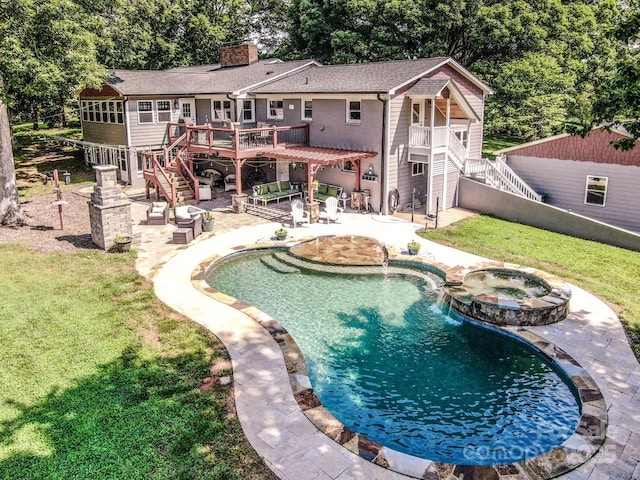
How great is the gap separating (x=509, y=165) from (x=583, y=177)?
341 centimetres

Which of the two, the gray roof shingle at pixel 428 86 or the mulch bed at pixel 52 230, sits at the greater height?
the gray roof shingle at pixel 428 86

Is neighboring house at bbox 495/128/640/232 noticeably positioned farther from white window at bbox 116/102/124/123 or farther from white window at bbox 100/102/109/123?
white window at bbox 100/102/109/123

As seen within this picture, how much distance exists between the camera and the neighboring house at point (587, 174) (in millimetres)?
19781

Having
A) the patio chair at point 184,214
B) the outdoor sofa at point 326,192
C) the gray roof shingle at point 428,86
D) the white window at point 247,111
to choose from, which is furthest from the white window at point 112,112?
the gray roof shingle at point 428,86

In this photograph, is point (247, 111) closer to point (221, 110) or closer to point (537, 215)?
point (221, 110)

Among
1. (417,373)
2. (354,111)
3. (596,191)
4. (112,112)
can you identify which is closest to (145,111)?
(112,112)

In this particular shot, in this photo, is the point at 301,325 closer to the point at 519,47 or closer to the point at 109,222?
the point at 109,222

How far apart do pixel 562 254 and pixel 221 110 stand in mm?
18326

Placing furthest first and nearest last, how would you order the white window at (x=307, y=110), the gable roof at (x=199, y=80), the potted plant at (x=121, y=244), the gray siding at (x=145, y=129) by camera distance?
the gable roof at (x=199, y=80) → the gray siding at (x=145, y=129) → the white window at (x=307, y=110) → the potted plant at (x=121, y=244)

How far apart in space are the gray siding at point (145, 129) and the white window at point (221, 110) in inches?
86.4

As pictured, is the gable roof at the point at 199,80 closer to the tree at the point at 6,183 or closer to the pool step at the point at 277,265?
the tree at the point at 6,183

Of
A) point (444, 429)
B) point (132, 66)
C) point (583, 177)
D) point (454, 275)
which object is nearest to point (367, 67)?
point (583, 177)

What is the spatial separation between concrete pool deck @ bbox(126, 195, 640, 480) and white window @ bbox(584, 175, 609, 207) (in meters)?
8.83

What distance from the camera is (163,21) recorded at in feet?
130
